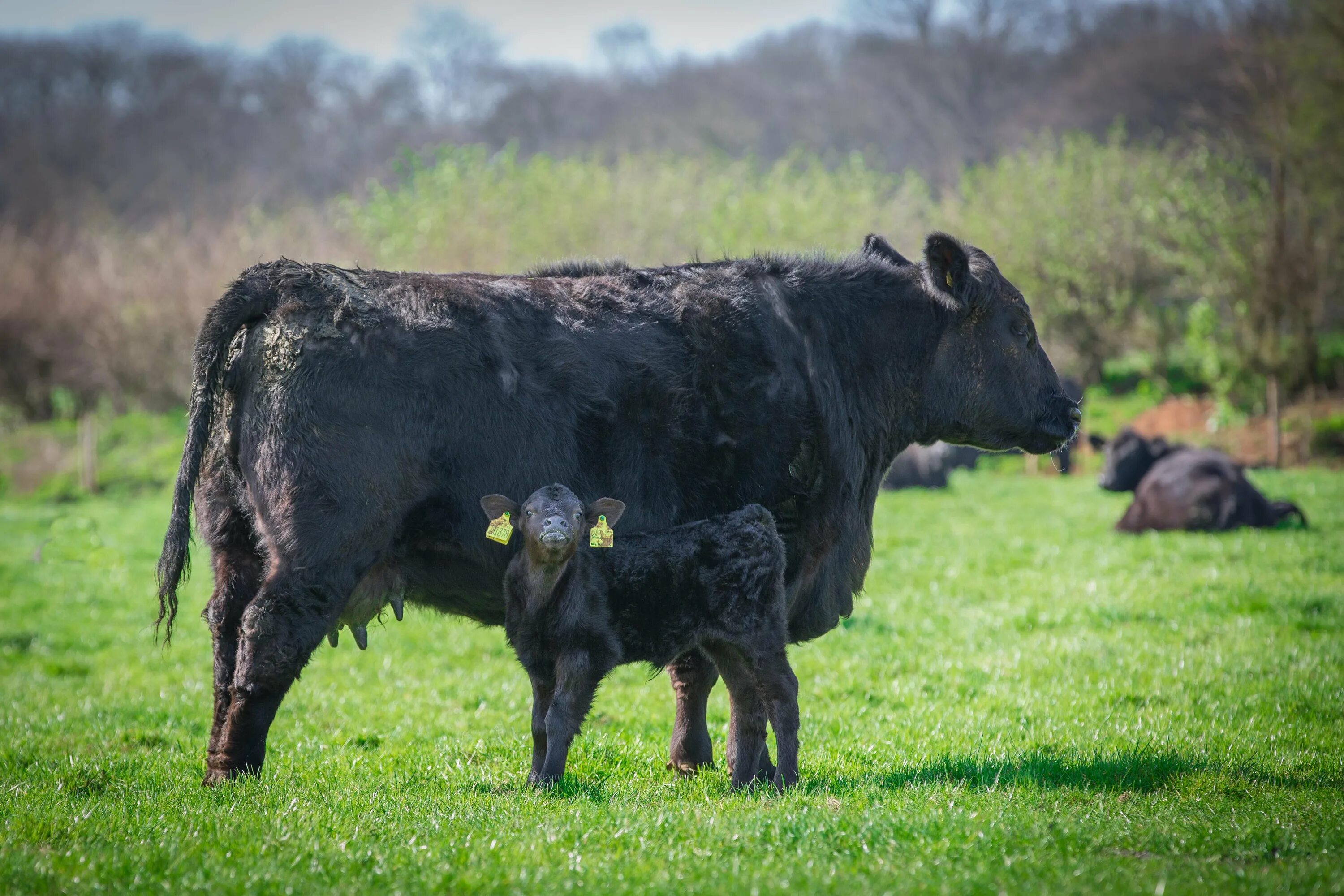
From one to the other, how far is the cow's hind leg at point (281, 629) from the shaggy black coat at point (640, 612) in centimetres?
83

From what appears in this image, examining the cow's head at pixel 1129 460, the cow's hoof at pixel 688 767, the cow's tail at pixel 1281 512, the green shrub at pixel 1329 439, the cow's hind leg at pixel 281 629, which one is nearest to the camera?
the cow's hind leg at pixel 281 629

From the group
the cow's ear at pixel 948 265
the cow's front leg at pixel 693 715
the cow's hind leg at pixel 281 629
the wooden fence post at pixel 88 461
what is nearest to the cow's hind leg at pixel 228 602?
the cow's hind leg at pixel 281 629

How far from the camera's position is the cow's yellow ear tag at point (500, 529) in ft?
18.7

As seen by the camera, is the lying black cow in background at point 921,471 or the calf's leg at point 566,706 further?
the lying black cow in background at point 921,471

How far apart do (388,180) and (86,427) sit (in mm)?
39582

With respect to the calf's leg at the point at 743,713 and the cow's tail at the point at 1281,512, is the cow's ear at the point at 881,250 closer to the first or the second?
the calf's leg at the point at 743,713

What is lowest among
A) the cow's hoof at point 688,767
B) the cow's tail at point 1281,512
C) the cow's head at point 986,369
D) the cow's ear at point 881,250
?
the cow's hoof at point 688,767

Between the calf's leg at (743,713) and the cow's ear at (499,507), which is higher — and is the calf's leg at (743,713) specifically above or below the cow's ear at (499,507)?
below

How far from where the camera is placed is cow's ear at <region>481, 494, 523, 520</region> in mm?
5801

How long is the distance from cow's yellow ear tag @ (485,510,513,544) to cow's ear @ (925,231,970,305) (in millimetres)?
3160

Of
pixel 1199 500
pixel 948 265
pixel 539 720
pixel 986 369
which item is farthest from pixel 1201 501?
pixel 539 720

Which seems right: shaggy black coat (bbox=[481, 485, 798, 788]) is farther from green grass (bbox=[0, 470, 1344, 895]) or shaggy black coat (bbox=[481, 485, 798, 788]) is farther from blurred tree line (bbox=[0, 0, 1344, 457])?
blurred tree line (bbox=[0, 0, 1344, 457])

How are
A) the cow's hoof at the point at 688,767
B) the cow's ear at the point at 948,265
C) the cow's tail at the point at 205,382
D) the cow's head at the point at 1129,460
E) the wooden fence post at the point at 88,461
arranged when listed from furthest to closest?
the wooden fence post at the point at 88,461
the cow's head at the point at 1129,460
the cow's ear at the point at 948,265
the cow's hoof at the point at 688,767
the cow's tail at the point at 205,382

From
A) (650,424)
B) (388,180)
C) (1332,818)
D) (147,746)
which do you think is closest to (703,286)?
(650,424)
